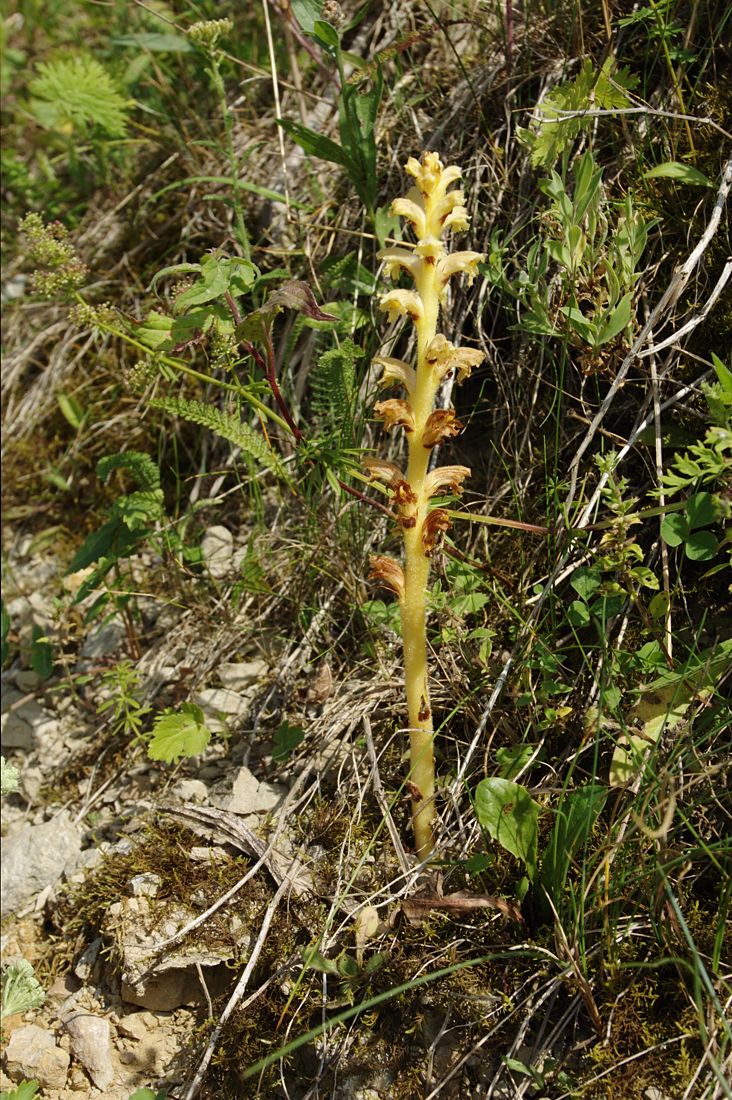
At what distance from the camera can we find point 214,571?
303cm

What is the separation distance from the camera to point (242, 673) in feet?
9.26

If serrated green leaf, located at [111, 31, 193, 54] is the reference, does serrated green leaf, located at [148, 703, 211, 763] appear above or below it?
below

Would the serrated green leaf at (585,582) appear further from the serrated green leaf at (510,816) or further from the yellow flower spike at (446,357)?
the yellow flower spike at (446,357)

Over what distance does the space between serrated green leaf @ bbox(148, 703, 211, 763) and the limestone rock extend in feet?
1.48

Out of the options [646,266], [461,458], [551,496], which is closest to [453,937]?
[551,496]

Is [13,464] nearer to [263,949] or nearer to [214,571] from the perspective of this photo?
[214,571]

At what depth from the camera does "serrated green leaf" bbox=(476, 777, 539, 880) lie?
6.68 ft

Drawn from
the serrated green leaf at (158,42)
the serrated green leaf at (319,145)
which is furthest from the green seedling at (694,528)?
the serrated green leaf at (158,42)

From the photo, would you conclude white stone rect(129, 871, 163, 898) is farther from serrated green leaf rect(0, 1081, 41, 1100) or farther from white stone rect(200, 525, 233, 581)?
white stone rect(200, 525, 233, 581)

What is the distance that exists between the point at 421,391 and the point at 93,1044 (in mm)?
1725

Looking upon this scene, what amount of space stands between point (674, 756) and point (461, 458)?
45.4 inches

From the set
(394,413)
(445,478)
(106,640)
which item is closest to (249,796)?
(106,640)

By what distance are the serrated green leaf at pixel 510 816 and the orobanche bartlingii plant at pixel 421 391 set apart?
0.17m

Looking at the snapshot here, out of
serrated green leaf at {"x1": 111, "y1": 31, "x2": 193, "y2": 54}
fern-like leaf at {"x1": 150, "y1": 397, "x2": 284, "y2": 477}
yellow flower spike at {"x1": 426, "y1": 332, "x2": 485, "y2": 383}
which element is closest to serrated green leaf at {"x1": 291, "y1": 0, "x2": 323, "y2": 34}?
serrated green leaf at {"x1": 111, "y1": 31, "x2": 193, "y2": 54}
